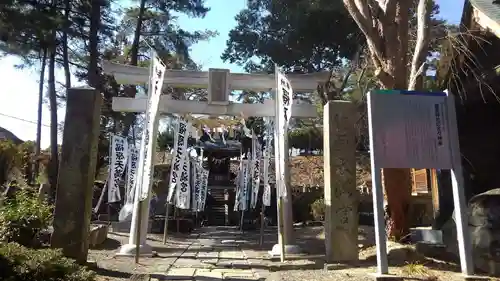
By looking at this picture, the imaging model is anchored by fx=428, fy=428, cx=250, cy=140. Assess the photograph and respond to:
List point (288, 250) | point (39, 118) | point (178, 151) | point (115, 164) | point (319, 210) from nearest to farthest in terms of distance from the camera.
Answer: point (288, 250) → point (178, 151) → point (115, 164) → point (319, 210) → point (39, 118)

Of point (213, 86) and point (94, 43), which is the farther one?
point (94, 43)

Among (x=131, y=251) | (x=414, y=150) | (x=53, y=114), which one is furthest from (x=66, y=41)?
(x=414, y=150)

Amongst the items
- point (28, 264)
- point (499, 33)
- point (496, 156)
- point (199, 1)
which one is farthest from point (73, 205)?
point (199, 1)

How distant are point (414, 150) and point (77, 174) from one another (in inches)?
219

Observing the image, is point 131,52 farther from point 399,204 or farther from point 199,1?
point 399,204

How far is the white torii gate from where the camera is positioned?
11391mm

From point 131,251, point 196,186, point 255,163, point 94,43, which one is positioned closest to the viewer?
point 131,251

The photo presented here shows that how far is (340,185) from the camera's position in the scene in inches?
325

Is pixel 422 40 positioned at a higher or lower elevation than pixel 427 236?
higher

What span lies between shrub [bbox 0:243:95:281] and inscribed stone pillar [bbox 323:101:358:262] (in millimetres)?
4395

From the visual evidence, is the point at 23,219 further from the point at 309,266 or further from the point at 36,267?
the point at 309,266

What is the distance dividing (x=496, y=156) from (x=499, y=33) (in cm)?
332

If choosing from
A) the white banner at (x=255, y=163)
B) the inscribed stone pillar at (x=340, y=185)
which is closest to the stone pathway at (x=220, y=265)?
the inscribed stone pillar at (x=340, y=185)

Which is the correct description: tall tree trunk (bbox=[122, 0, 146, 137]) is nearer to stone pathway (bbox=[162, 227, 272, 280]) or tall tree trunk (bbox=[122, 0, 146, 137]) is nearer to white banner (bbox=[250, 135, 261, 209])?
white banner (bbox=[250, 135, 261, 209])
